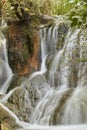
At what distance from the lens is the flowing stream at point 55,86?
23.1 feet

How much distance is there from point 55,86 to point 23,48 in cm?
208

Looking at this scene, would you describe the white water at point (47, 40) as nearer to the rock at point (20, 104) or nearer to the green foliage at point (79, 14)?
the rock at point (20, 104)

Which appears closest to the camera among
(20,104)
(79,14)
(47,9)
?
(79,14)

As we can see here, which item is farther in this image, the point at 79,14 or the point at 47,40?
the point at 47,40

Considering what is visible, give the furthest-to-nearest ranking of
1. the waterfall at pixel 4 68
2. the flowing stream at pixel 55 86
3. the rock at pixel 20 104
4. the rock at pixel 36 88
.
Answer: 1. the waterfall at pixel 4 68
2. the rock at pixel 36 88
3. the rock at pixel 20 104
4. the flowing stream at pixel 55 86

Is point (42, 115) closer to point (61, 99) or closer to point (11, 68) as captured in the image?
point (61, 99)

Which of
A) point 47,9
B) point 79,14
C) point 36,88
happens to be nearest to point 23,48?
point 36,88

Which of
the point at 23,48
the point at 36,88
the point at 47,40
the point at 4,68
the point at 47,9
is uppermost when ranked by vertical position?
the point at 47,9

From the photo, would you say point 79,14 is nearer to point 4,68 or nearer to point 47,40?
point 4,68

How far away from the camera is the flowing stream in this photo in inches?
278

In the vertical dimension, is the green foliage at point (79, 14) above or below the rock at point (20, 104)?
above

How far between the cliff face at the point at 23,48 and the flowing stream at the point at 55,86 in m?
0.20

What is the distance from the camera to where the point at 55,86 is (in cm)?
925

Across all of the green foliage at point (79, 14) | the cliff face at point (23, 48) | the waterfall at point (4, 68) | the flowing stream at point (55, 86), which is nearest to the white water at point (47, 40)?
the flowing stream at point (55, 86)
